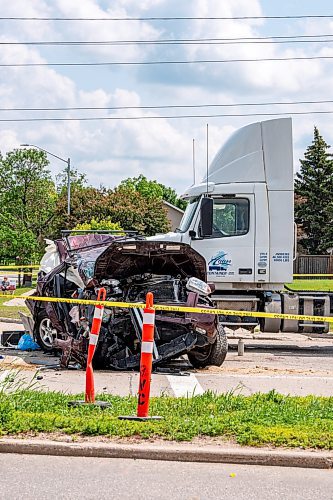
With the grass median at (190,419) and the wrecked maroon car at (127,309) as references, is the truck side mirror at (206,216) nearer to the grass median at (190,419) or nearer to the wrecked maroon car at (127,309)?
the wrecked maroon car at (127,309)

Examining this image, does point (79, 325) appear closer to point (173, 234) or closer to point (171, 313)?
point (171, 313)

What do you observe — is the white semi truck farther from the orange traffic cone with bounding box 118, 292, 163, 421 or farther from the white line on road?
the orange traffic cone with bounding box 118, 292, 163, 421

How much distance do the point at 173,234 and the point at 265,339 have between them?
3791mm

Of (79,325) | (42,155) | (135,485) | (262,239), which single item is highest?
(42,155)

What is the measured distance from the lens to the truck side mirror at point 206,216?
14203 millimetres

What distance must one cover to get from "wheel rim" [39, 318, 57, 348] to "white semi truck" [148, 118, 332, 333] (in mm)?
3485

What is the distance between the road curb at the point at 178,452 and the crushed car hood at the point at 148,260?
16.5 ft

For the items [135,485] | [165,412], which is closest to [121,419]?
[165,412]

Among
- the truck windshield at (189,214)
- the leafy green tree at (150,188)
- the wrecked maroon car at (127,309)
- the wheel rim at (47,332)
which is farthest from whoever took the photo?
the leafy green tree at (150,188)

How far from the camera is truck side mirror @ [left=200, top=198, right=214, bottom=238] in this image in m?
14.2

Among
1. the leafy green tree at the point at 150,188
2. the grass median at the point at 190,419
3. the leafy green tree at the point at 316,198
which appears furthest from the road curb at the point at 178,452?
the leafy green tree at the point at 150,188

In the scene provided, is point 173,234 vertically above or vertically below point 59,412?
above

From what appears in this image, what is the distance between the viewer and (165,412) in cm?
726

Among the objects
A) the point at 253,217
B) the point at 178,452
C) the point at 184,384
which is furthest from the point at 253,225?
the point at 178,452
